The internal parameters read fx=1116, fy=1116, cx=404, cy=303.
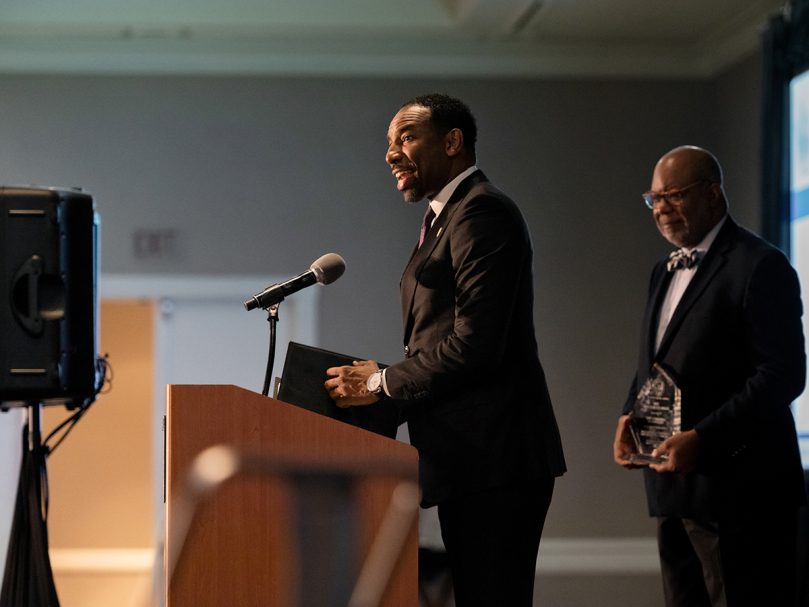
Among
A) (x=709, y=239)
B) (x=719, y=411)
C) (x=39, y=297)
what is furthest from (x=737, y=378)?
(x=39, y=297)

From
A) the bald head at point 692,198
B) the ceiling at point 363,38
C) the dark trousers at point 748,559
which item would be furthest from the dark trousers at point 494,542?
the ceiling at point 363,38

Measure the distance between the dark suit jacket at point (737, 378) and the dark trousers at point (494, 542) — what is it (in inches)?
32.3

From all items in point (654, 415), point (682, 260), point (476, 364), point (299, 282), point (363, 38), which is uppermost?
point (363, 38)

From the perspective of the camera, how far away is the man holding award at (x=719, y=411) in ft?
9.43

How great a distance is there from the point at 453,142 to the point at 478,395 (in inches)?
23.2

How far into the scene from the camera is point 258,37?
6.08 m

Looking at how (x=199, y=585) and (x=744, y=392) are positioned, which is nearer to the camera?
(x=199, y=585)

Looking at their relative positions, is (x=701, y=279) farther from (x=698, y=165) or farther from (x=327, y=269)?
(x=327, y=269)

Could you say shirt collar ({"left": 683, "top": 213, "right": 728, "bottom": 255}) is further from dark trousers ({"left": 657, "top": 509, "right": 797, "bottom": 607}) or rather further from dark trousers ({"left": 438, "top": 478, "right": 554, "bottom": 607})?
dark trousers ({"left": 438, "top": 478, "right": 554, "bottom": 607})

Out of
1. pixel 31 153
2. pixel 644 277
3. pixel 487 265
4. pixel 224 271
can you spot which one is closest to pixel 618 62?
pixel 644 277

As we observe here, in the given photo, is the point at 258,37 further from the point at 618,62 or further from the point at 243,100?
the point at 618,62

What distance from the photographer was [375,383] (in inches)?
88.7

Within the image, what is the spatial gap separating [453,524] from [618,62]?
4521 mm

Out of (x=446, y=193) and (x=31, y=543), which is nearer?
(x=446, y=193)
